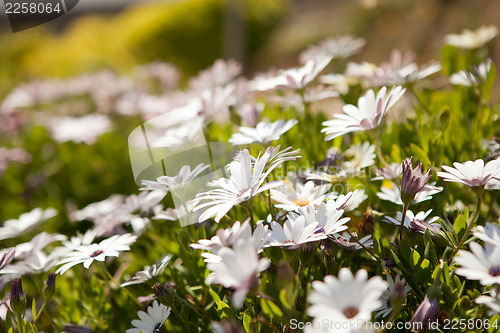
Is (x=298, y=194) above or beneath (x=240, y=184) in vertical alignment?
beneath

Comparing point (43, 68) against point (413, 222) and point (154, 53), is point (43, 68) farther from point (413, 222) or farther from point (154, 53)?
point (413, 222)

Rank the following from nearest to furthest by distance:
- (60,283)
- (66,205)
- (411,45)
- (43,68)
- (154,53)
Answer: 1. (60,283)
2. (66,205)
3. (411,45)
4. (43,68)
5. (154,53)

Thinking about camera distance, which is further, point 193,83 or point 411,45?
point 411,45

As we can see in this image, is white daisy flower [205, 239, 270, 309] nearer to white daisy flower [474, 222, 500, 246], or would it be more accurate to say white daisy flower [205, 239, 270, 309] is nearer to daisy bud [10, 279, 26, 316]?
white daisy flower [474, 222, 500, 246]

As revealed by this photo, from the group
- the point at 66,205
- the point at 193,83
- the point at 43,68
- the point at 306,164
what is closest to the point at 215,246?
the point at 306,164

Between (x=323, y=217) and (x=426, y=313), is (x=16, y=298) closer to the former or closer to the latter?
(x=323, y=217)

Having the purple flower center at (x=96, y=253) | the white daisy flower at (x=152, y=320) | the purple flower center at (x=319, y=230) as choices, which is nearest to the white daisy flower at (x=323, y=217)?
the purple flower center at (x=319, y=230)

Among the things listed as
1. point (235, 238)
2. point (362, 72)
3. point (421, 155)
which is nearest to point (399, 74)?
point (362, 72)
